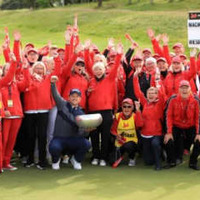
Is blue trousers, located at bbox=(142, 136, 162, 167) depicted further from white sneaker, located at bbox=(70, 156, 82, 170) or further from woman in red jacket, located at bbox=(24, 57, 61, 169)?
woman in red jacket, located at bbox=(24, 57, 61, 169)

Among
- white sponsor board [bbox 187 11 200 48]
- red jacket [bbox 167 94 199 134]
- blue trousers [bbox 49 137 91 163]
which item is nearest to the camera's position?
blue trousers [bbox 49 137 91 163]

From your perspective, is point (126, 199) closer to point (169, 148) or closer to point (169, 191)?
point (169, 191)

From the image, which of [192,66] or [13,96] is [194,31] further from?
[13,96]

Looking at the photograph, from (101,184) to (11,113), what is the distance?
195 cm

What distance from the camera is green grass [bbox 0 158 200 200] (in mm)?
6568

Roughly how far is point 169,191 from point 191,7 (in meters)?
56.8

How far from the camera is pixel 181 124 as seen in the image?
26.5 ft

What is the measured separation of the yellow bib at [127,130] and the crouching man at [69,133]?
2.42 ft

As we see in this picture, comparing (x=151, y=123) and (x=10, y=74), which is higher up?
(x=10, y=74)

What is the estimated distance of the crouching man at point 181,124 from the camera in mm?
7805

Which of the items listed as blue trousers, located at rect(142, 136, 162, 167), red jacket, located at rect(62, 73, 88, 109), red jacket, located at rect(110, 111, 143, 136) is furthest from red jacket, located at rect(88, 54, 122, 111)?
blue trousers, located at rect(142, 136, 162, 167)

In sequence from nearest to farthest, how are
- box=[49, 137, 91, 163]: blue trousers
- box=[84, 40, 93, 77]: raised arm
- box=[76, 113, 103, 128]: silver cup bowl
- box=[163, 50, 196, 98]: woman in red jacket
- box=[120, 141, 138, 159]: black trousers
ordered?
box=[76, 113, 103, 128]: silver cup bowl
box=[49, 137, 91, 163]: blue trousers
box=[120, 141, 138, 159]: black trousers
box=[163, 50, 196, 98]: woman in red jacket
box=[84, 40, 93, 77]: raised arm

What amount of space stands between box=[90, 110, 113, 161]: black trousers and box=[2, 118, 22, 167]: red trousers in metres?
1.40

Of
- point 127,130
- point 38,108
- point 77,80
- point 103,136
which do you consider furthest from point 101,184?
point 77,80
